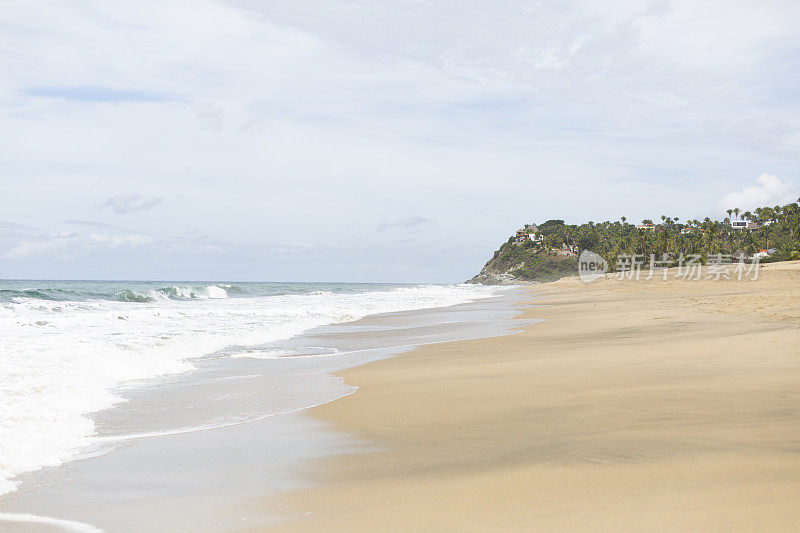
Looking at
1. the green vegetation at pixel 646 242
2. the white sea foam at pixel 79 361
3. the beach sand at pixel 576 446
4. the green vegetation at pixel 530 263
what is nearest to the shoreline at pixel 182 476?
the beach sand at pixel 576 446

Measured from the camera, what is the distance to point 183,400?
776 cm

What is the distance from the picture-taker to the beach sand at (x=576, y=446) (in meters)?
3.32

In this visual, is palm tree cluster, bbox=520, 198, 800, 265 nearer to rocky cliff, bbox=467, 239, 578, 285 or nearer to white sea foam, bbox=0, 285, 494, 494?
rocky cliff, bbox=467, 239, 578, 285

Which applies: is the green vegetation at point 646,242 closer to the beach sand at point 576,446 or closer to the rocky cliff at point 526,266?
the rocky cliff at point 526,266

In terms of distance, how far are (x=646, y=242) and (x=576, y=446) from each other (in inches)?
4302

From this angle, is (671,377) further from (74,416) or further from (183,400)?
(74,416)

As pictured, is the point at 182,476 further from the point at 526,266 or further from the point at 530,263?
the point at 530,263

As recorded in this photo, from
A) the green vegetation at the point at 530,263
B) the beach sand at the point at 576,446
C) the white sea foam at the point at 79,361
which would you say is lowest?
the white sea foam at the point at 79,361

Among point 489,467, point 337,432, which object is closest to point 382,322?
point 337,432

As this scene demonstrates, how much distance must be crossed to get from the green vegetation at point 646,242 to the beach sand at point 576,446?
A: 69212mm

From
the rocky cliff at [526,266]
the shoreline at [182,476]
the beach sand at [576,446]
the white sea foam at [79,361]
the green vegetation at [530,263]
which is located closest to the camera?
the beach sand at [576,446]

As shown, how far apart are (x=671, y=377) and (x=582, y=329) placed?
830 cm

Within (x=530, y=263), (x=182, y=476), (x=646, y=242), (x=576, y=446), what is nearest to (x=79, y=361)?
(x=182, y=476)

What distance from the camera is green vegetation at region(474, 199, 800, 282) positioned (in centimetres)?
9619
